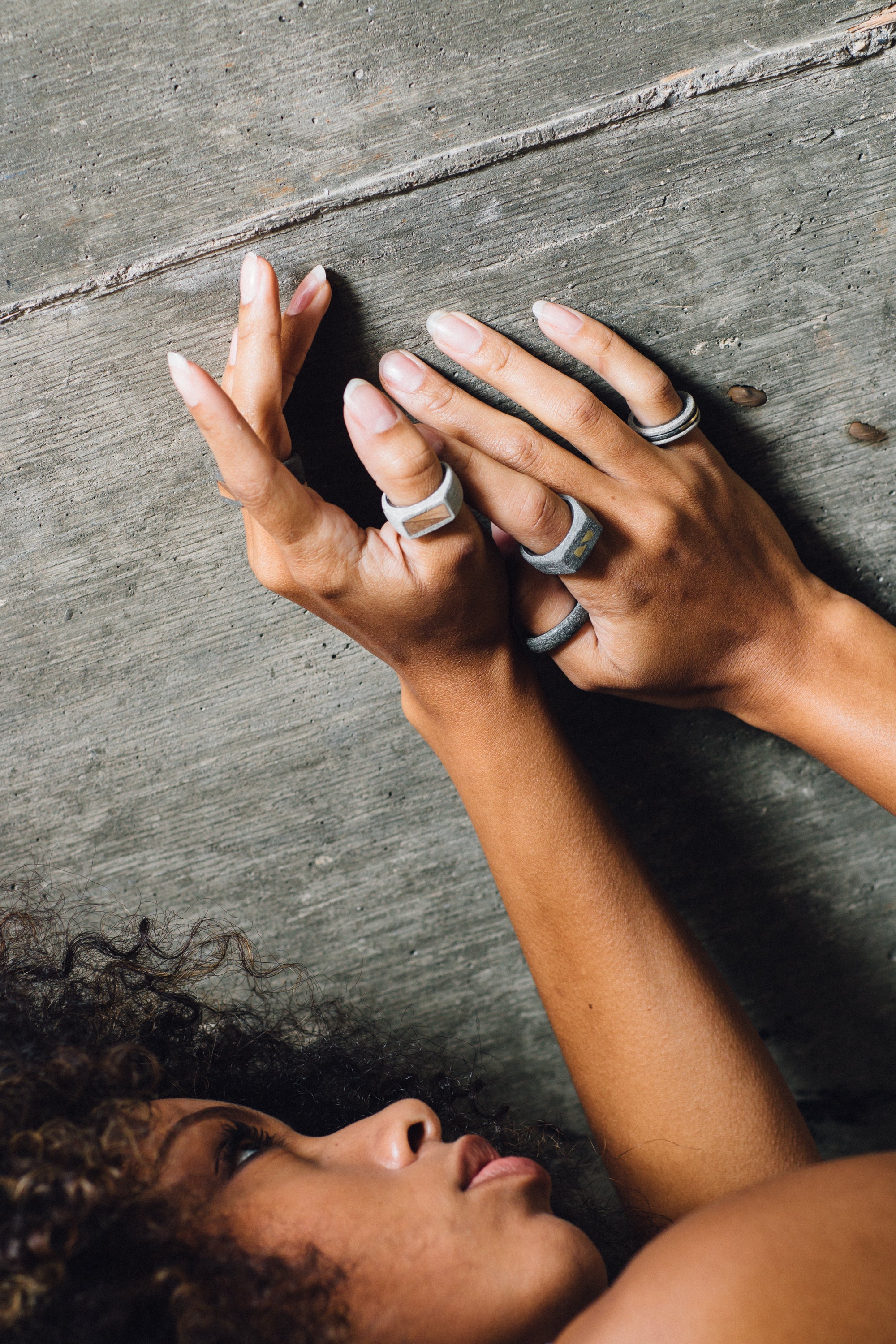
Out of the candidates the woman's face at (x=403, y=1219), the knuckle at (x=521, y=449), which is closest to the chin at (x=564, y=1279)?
the woman's face at (x=403, y=1219)

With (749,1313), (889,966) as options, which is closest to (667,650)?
(749,1313)

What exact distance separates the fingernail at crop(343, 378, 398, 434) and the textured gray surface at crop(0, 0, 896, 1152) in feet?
1.05

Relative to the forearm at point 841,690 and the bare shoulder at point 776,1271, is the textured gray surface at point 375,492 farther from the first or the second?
the bare shoulder at point 776,1271

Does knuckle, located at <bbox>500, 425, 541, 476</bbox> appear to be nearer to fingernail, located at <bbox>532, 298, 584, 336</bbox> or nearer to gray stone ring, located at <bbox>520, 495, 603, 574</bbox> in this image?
gray stone ring, located at <bbox>520, 495, 603, 574</bbox>

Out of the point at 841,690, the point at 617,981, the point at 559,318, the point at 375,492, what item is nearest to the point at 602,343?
the point at 559,318

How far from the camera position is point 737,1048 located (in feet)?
4.34

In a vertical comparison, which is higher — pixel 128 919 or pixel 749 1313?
pixel 749 1313

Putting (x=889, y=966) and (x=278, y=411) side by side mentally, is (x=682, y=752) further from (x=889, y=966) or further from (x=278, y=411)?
(x=278, y=411)

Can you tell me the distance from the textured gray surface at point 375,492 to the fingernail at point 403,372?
152 millimetres

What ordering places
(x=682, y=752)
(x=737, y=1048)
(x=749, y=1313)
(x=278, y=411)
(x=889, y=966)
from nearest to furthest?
(x=749, y=1313) → (x=278, y=411) → (x=737, y=1048) → (x=682, y=752) → (x=889, y=966)

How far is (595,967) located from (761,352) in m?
1.17

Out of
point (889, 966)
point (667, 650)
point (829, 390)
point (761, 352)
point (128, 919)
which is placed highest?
point (761, 352)

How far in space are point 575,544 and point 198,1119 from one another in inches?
42.2

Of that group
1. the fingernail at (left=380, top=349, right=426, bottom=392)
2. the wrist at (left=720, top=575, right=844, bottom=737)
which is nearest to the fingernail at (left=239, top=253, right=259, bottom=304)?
the fingernail at (left=380, top=349, right=426, bottom=392)
